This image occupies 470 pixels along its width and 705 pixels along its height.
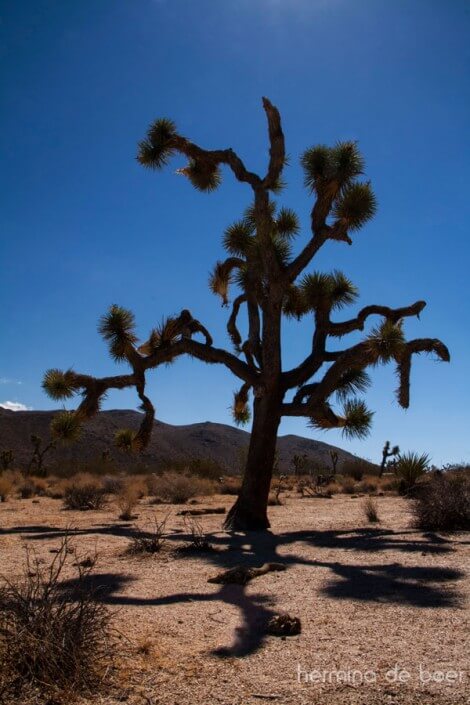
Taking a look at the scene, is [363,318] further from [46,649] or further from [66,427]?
[46,649]

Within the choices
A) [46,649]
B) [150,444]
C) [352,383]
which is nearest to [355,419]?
[352,383]

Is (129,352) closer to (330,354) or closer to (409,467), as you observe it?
(330,354)

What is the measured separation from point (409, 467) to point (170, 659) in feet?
44.4

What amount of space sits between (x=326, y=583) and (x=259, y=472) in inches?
199

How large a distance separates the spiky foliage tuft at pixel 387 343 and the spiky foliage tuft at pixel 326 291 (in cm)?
226

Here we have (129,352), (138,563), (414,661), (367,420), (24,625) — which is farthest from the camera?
(367,420)

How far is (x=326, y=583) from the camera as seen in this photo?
6148 mm

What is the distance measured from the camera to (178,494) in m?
16.7

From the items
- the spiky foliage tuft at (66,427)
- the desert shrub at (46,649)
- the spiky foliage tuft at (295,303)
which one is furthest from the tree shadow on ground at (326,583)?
the spiky foliage tuft at (295,303)

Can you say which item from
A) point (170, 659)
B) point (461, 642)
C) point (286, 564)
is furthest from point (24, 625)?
point (286, 564)

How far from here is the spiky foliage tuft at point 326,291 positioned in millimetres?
12789

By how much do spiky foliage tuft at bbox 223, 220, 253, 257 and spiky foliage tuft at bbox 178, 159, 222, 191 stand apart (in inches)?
42.9

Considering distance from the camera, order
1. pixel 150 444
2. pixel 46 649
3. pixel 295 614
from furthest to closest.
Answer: pixel 150 444 < pixel 295 614 < pixel 46 649

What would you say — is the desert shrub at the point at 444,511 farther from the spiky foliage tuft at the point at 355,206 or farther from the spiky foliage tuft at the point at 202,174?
the spiky foliage tuft at the point at 202,174
